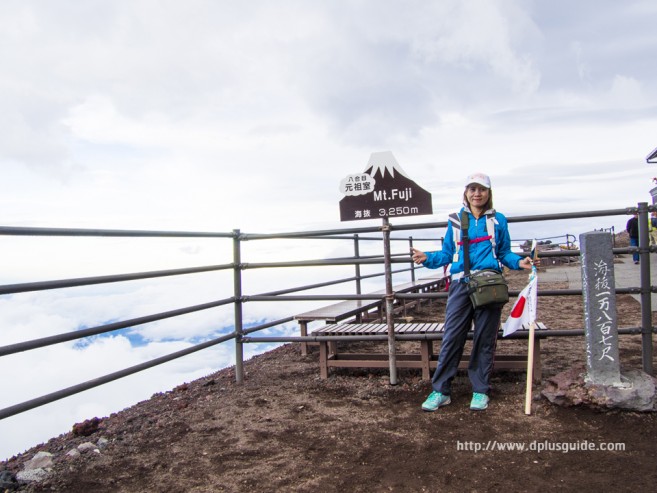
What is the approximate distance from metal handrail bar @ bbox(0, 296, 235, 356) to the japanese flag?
8.34ft

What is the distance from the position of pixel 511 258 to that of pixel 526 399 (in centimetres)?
104

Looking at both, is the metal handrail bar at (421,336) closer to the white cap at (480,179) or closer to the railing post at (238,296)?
the railing post at (238,296)

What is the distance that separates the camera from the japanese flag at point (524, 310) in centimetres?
400

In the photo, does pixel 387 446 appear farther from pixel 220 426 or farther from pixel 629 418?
pixel 629 418

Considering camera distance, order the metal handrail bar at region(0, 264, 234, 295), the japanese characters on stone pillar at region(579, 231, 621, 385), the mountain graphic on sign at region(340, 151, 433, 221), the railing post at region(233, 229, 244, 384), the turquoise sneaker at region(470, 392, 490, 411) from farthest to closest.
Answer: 1. the railing post at region(233, 229, 244, 384)
2. the mountain graphic on sign at region(340, 151, 433, 221)
3. the turquoise sneaker at region(470, 392, 490, 411)
4. the japanese characters on stone pillar at region(579, 231, 621, 385)
5. the metal handrail bar at region(0, 264, 234, 295)

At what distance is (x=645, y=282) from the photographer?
14.1ft

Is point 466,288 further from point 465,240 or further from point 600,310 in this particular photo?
point 600,310

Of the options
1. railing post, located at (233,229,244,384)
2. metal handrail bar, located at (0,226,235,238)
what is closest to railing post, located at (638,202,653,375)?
railing post, located at (233,229,244,384)

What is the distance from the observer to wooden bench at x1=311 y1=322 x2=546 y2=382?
14.9 ft

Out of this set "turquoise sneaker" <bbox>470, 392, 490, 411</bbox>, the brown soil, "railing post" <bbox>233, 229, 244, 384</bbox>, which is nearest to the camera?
the brown soil

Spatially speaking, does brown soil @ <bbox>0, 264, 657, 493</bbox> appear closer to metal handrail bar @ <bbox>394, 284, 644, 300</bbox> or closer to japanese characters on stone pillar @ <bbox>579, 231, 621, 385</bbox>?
japanese characters on stone pillar @ <bbox>579, 231, 621, 385</bbox>

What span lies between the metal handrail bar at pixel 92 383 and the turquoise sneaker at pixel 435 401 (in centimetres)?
199

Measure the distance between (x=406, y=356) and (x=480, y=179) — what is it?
6.41 feet

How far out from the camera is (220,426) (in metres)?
3.93
